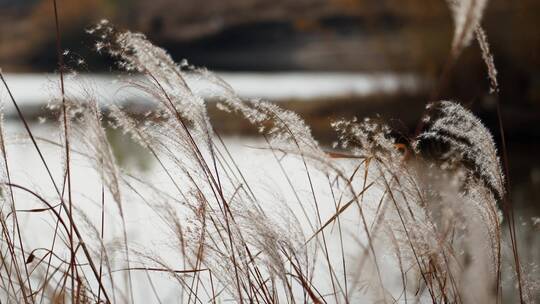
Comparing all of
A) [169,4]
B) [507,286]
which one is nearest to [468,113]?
[507,286]

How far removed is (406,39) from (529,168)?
3885 millimetres

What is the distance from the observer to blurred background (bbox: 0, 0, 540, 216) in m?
10.3

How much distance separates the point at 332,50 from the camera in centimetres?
2512

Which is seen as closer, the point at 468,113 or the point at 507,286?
the point at 468,113

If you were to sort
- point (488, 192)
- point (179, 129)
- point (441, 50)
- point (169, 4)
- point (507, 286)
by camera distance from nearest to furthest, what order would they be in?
point (179, 129) → point (488, 192) → point (507, 286) → point (441, 50) → point (169, 4)

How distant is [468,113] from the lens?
1.69 m

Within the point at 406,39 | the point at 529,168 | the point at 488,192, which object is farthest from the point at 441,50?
the point at 488,192

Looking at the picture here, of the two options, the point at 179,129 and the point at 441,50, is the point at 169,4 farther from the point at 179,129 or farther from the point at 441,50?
the point at 179,129

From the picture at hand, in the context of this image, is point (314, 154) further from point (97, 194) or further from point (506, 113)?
point (506, 113)

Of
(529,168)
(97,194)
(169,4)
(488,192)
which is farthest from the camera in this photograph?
(169,4)

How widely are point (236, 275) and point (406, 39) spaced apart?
10526 millimetres

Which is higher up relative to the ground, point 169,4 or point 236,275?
point 169,4

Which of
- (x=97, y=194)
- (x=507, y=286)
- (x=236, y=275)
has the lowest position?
(x=236, y=275)

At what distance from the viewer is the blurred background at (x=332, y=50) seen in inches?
405
